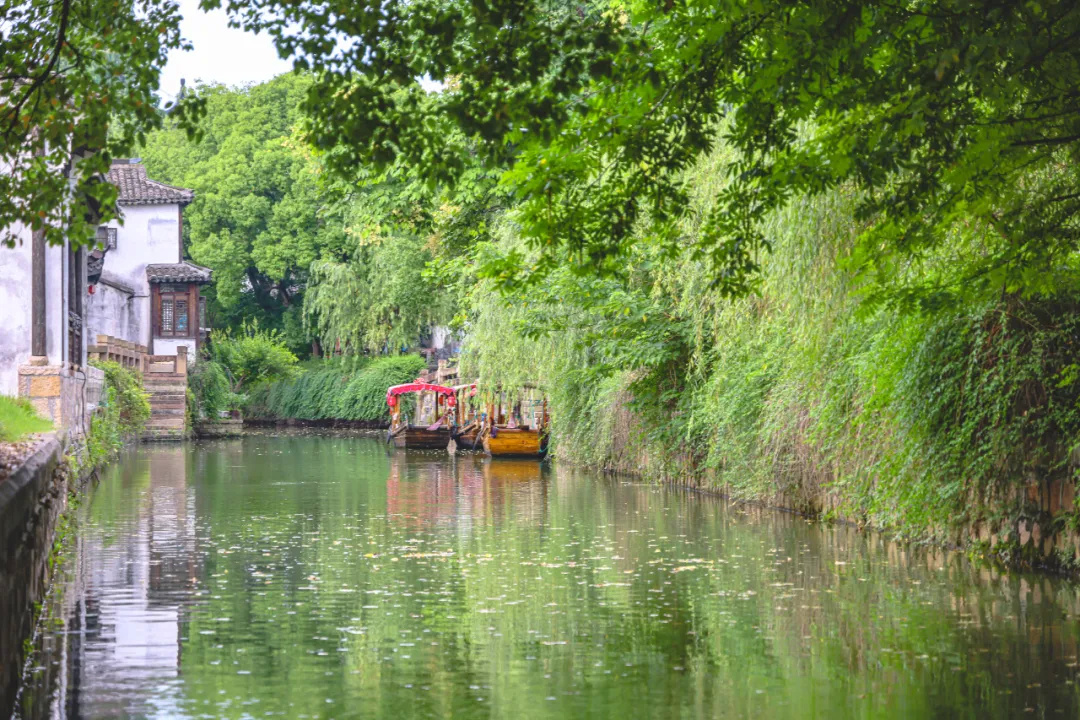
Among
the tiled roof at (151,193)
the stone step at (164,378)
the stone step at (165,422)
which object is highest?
the tiled roof at (151,193)

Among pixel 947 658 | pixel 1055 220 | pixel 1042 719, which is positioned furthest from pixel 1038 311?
pixel 1042 719

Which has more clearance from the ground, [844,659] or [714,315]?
[714,315]

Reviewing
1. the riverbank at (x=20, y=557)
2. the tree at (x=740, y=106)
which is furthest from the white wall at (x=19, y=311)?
the tree at (x=740, y=106)

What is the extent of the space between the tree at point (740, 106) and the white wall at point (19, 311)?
15722mm

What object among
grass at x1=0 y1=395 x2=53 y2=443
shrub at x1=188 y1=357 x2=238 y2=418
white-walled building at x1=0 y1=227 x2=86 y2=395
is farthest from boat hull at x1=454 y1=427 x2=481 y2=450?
grass at x1=0 y1=395 x2=53 y2=443

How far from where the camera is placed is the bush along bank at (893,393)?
13484mm

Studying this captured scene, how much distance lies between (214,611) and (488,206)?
2075 cm

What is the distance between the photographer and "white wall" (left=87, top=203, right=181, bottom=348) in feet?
189

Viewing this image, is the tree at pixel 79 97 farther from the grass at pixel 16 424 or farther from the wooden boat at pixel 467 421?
the wooden boat at pixel 467 421

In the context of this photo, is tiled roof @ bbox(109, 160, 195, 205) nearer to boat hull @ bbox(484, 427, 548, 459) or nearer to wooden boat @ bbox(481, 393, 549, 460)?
wooden boat @ bbox(481, 393, 549, 460)

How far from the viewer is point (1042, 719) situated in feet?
26.7

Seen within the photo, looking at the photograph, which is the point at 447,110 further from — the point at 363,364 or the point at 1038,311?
the point at 363,364

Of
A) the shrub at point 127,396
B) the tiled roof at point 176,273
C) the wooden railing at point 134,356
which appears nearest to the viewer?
the shrub at point 127,396

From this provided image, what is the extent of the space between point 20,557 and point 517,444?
107ft
